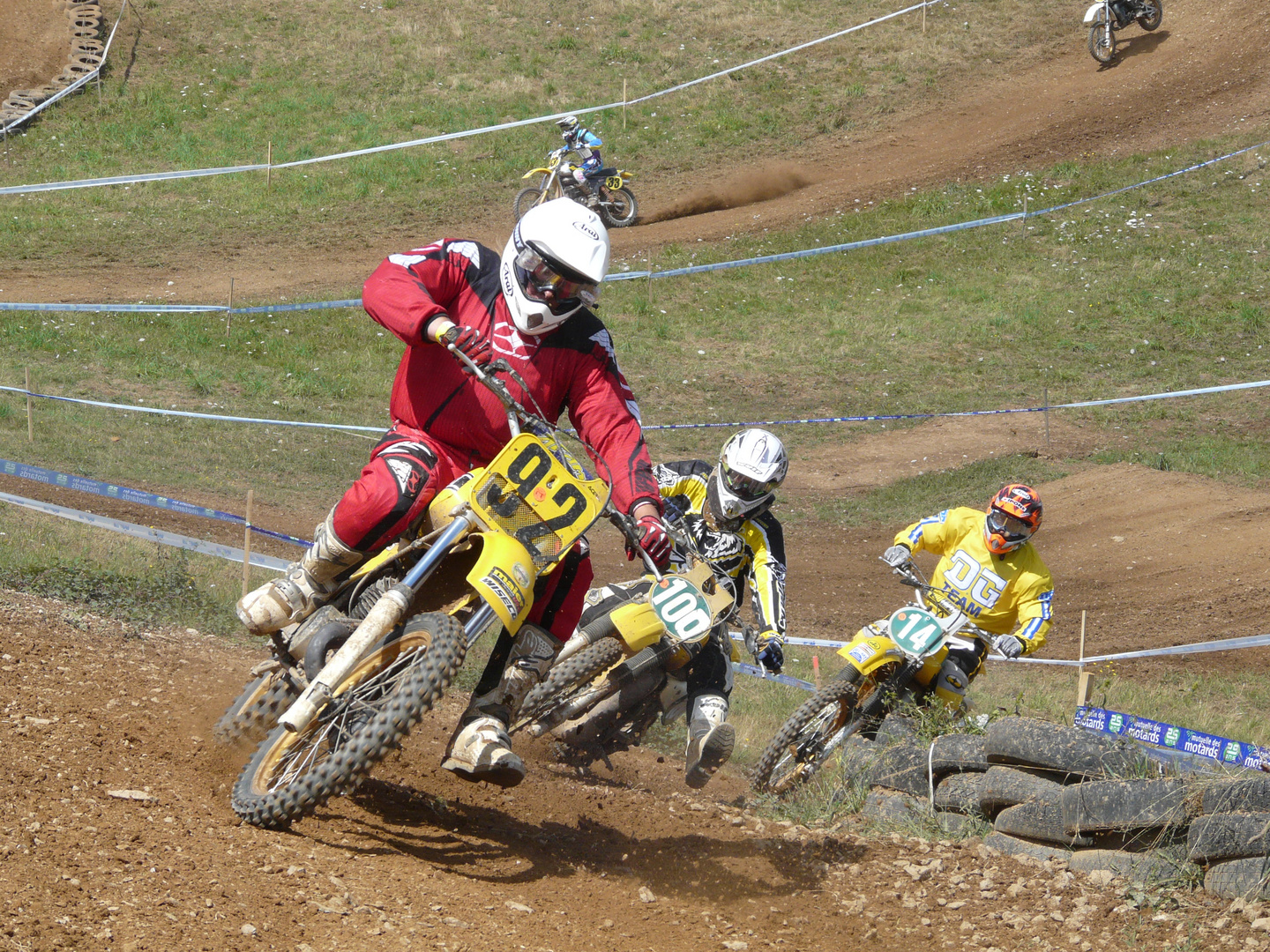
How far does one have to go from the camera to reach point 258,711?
524cm

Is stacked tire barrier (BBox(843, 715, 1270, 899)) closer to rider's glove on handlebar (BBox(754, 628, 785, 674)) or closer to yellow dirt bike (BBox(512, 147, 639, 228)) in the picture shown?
rider's glove on handlebar (BBox(754, 628, 785, 674))

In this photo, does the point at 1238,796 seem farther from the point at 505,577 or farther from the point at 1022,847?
the point at 505,577

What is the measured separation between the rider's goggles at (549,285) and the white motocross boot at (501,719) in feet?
4.48

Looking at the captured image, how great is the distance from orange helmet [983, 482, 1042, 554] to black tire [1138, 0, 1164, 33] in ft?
65.7

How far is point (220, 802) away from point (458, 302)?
2.28m

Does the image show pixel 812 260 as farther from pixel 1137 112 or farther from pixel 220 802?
pixel 220 802

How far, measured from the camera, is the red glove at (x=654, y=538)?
16.2 ft

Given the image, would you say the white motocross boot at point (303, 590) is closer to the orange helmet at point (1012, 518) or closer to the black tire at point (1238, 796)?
the black tire at point (1238, 796)

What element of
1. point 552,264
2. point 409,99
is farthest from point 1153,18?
point 552,264

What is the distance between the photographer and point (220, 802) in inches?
187

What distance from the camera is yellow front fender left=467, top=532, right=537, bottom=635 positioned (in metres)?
4.64

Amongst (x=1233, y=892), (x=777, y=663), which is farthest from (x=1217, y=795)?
(x=777, y=663)

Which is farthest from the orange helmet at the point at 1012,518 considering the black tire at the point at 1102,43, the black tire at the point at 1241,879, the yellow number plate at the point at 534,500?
the black tire at the point at 1102,43

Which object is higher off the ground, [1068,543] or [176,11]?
[176,11]
